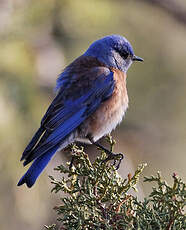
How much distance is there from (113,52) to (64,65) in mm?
1133

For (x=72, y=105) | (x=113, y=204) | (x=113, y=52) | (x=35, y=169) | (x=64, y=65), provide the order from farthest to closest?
(x=64, y=65), (x=113, y=52), (x=72, y=105), (x=35, y=169), (x=113, y=204)

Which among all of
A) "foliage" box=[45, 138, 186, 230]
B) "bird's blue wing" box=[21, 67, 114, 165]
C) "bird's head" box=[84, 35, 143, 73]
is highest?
"bird's head" box=[84, 35, 143, 73]

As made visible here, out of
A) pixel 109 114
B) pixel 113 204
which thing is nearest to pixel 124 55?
pixel 109 114

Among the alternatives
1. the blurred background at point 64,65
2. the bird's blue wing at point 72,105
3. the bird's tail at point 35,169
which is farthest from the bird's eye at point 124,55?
A: the bird's tail at point 35,169

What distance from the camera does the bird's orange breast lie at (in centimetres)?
403

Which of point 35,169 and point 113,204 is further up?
point 35,169

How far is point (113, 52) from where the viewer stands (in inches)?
189

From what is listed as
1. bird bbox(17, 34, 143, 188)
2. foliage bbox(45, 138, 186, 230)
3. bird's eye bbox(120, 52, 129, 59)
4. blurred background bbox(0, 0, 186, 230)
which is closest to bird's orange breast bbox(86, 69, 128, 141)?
bird bbox(17, 34, 143, 188)

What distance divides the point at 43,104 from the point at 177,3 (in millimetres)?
2638

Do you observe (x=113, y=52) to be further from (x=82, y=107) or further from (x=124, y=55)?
(x=82, y=107)

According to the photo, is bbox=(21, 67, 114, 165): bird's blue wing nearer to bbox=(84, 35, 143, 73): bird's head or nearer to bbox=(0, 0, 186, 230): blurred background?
→ bbox=(84, 35, 143, 73): bird's head

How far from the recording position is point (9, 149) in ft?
14.9

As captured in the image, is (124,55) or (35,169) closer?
(35,169)

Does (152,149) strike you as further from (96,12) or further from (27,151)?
(27,151)
